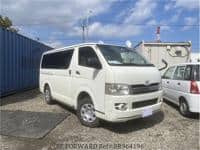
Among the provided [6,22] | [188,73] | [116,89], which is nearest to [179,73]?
[188,73]

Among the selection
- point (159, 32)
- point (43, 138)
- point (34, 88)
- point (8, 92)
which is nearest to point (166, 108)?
point (43, 138)

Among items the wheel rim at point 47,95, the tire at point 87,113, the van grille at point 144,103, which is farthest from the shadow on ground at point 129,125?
the wheel rim at point 47,95

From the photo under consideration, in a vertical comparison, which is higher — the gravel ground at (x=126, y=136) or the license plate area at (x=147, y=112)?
the license plate area at (x=147, y=112)

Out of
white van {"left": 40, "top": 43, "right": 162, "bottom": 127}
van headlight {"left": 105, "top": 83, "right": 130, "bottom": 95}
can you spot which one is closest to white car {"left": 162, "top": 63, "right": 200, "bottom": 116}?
white van {"left": 40, "top": 43, "right": 162, "bottom": 127}

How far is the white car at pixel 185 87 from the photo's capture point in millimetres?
6631

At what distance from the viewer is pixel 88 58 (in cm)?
603

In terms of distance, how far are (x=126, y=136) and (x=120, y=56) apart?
188cm

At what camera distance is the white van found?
5188 millimetres

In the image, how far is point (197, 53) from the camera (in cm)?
3325

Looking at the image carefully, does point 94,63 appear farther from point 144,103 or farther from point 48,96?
point 48,96

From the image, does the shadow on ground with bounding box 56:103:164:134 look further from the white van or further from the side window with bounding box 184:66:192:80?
the side window with bounding box 184:66:192:80

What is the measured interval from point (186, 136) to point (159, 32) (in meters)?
14.6

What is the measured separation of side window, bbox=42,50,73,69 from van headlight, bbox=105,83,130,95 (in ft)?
7.03

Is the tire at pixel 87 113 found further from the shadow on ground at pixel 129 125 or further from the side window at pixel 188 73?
the side window at pixel 188 73
